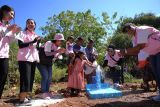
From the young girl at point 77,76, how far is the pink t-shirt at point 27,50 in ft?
5.61

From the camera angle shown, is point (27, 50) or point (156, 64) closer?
point (156, 64)

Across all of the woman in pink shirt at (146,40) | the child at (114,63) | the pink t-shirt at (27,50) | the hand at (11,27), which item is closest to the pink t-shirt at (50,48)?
the pink t-shirt at (27,50)

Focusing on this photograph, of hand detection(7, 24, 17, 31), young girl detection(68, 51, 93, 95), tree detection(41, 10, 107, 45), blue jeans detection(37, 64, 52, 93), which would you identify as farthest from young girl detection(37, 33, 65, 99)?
tree detection(41, 10, 107, 45)

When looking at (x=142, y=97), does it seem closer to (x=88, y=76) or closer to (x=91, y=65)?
(x=91, y=65)

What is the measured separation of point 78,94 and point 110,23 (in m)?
17.1

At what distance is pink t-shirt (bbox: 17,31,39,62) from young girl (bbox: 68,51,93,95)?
1.71 m

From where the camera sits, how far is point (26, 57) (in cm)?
689

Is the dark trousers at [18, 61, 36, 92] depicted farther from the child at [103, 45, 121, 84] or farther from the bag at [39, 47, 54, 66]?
the child at [103, 45, 121, 84]

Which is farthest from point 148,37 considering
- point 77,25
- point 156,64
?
point 77,25

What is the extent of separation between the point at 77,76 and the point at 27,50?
2019 mm

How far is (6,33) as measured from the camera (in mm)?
6184

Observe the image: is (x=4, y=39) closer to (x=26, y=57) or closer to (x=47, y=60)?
(x=26, y=57)

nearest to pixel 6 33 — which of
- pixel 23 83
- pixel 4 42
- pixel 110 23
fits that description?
pixel 4 42

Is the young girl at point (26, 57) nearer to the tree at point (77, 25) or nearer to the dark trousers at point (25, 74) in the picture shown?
the dark trousers at point (25, 74)
